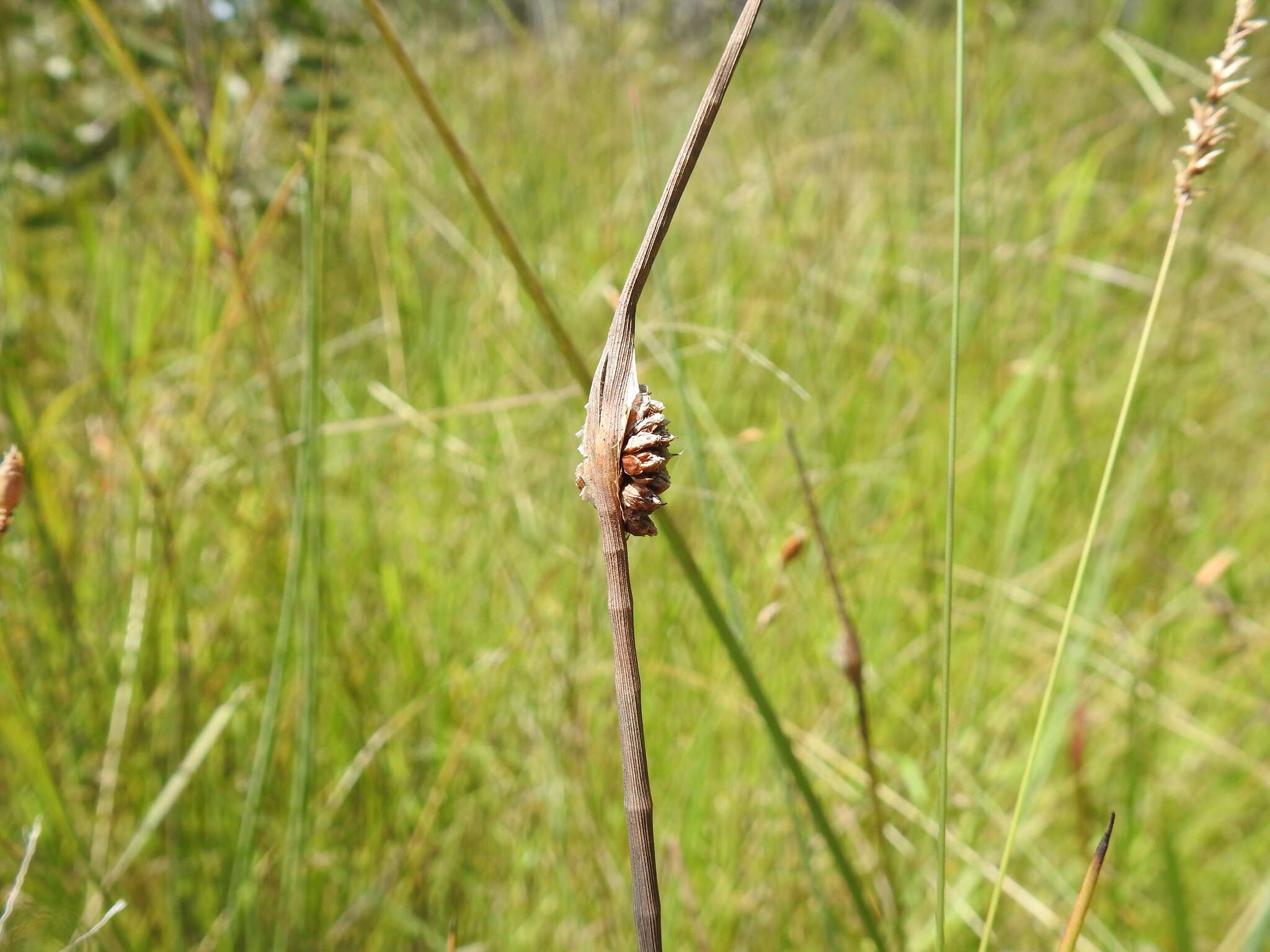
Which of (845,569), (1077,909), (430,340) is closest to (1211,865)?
(845,569)

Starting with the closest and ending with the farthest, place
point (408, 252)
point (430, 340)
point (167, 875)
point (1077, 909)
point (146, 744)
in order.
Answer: point (1077, 909) → point (167, 875) → point (146, 744) → point (430, 340) → point (408, 252)

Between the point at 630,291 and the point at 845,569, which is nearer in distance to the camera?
the point at 630,291

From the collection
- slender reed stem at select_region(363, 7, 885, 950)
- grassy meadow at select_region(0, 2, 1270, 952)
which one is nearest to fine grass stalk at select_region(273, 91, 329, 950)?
grassy meadow at select_region(0, 2, 1270, 952)

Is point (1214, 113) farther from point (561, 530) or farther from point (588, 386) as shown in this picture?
point (561, 530)

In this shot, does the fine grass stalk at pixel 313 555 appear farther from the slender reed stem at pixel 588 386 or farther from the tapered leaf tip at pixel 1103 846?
the tapered leaf tip at pixel 1103 846

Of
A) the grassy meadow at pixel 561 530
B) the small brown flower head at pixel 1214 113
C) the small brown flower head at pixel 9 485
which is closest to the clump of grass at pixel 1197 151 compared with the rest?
the small brown flower head at pixel 1214 113

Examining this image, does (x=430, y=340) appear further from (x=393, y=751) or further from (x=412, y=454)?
(x=393, y=751)

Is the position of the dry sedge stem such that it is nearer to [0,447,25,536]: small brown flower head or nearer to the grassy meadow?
the grassy meadow
